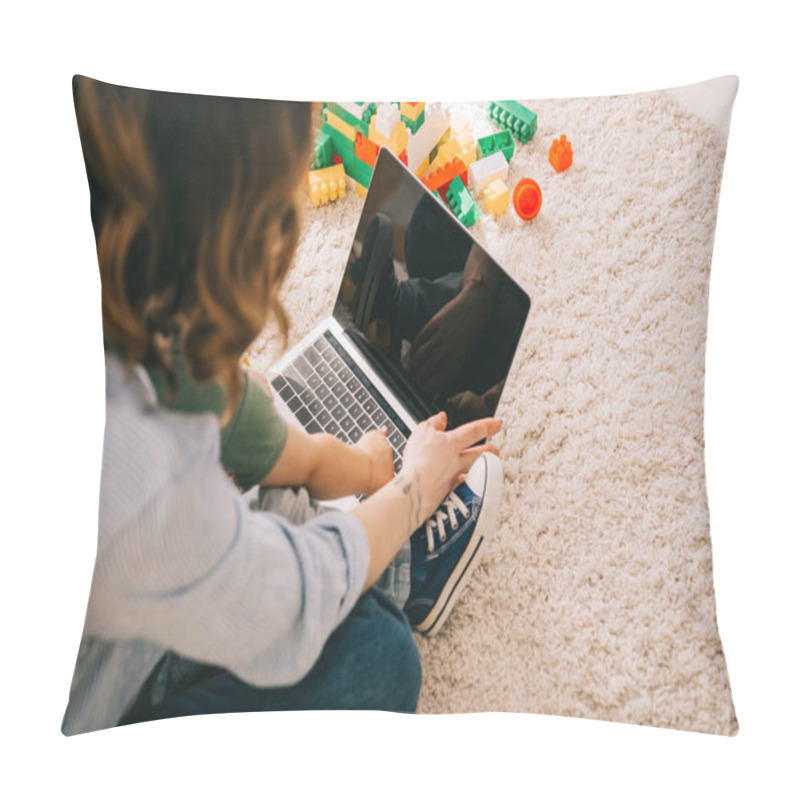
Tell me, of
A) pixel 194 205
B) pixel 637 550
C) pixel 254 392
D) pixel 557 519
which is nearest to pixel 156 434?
pixel 254 392

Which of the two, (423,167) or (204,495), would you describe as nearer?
(204,495)

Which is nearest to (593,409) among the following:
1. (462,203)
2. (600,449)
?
(600,449)

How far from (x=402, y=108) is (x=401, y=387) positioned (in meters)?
0.36

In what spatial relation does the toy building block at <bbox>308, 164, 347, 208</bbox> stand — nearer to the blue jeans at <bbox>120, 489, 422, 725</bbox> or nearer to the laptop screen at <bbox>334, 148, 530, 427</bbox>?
the laptop screen at <bbox>334, 148, 530, 427</bbox>

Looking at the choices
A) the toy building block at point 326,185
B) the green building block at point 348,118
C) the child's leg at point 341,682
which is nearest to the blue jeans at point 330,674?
the child's leg at point 341,682

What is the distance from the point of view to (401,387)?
3.31 ft

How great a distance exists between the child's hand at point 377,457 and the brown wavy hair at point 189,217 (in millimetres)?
168

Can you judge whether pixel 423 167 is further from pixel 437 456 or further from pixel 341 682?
pixel 341 682

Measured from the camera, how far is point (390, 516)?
983 mm

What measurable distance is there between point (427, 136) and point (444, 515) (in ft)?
1.58

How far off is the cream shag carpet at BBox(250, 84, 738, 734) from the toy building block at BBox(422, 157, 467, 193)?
68 millimetres

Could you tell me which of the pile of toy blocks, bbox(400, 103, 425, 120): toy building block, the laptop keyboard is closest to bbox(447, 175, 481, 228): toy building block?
the pile of toy blocks

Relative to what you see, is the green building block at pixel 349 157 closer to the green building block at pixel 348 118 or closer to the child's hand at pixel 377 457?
the green building block at pixel 348 118

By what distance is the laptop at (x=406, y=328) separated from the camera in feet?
3.27
